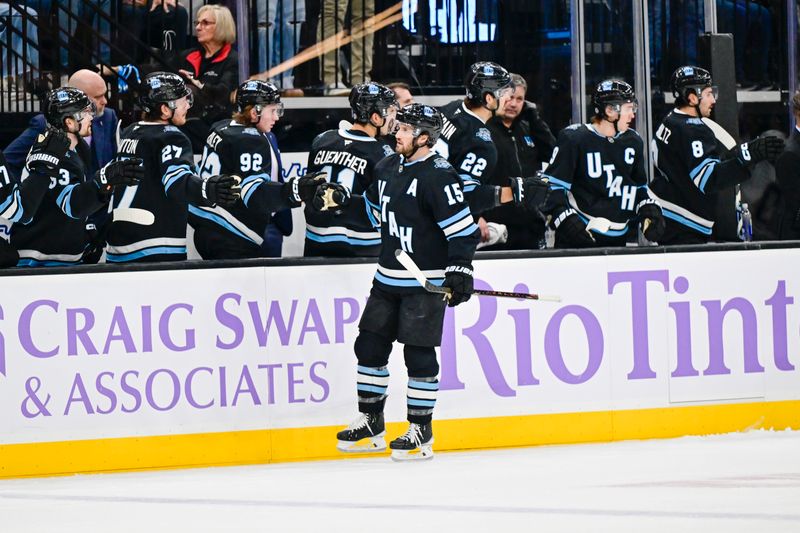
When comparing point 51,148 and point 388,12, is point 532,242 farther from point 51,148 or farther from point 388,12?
point 51,148

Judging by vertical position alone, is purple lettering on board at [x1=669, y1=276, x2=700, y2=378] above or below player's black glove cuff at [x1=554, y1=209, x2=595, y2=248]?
below

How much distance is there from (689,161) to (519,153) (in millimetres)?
957

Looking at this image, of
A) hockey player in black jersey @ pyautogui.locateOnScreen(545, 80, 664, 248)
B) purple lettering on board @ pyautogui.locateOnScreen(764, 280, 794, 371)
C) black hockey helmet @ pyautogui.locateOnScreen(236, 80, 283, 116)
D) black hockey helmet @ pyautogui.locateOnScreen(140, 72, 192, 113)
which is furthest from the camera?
hockey player in black jersey @ pyautogui.locateOnScreen(545, 80, 664, 248)

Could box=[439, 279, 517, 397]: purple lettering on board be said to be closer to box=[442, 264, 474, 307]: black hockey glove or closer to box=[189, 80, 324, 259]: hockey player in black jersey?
box=[442, 264, 474, 307]: black hockey glove

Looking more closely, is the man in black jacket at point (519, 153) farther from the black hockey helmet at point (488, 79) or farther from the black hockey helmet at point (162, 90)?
the black hockey helmet at point (162, 90)

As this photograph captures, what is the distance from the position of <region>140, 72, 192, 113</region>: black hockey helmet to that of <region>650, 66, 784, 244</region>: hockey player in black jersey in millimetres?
2375

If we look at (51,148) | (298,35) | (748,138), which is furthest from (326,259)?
(748,138)

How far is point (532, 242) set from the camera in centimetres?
783

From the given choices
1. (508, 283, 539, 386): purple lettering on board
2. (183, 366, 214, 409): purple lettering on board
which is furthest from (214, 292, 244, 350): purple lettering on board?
(508, 283, 539, 386): purple lettering on board

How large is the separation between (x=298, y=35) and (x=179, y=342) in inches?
90.6

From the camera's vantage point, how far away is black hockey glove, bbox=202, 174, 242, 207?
6.70 meters

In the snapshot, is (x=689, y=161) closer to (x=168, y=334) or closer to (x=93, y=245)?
(x=168, y=334)

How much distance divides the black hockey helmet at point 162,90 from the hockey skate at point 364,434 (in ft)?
5.32

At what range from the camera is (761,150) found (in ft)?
24.3
